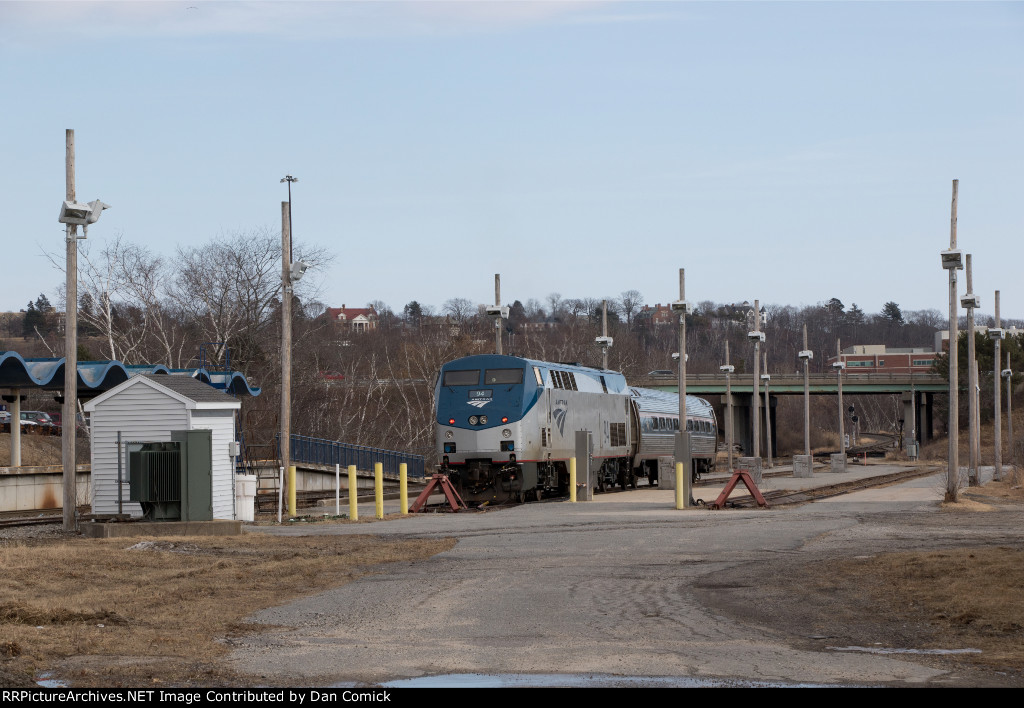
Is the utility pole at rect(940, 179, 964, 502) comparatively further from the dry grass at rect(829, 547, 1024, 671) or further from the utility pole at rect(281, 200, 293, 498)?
the utility pole at rect(281, 200, 293, 498)

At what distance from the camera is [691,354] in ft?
533

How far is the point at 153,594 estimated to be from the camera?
1285 centimetres

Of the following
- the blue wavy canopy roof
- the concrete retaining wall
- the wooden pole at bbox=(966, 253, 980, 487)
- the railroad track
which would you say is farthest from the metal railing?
Answer: the wooden pole at bbox=(966, 253, 980, 487)

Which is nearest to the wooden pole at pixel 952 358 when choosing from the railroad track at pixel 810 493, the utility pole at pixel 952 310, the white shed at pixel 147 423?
the utility pole at pixel 952 310

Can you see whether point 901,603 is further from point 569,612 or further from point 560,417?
point 560,417

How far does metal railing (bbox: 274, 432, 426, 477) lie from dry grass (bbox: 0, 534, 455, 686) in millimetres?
20322

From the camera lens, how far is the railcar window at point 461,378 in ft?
→ 99.7

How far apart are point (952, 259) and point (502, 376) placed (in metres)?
11.6

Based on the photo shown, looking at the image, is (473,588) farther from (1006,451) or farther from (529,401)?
(1006,451)

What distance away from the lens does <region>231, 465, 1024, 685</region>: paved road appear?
8477mm

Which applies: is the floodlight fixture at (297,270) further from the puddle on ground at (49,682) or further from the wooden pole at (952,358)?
the puddle on ground at (49,682)

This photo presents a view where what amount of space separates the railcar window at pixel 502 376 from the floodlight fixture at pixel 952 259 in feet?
35.8

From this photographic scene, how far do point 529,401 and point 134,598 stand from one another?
17.8m

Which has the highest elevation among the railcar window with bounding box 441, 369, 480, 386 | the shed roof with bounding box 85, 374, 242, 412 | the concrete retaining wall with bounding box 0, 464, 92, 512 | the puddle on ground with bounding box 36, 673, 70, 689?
the railcar window with bounding box 441, 369, 480, 386
